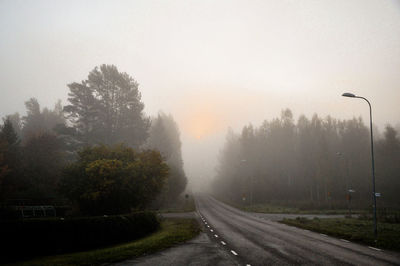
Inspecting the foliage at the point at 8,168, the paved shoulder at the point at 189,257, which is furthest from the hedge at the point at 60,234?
the foliage at the point at 8,168

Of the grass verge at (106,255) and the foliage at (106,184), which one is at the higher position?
the foliage at (106,184)

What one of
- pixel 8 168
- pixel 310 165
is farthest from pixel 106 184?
pixel 310 165

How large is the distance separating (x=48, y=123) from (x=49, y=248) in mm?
83970

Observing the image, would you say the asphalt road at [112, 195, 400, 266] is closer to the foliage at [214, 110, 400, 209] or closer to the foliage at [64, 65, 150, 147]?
the foliage at [64, 65, 150, 147]

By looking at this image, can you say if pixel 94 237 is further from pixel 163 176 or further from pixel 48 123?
pixel 48 123

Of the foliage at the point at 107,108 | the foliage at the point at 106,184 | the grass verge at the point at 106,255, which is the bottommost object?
the grass verge at the point at 106,255

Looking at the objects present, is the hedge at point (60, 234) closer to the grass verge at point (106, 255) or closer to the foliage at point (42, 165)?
the grass verge at point (106, 255)

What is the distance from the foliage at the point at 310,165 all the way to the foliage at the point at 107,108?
30875 millimetres

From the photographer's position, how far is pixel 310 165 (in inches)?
2918

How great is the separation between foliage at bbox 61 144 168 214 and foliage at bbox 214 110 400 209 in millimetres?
40373

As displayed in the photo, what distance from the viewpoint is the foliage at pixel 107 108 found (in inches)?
1900

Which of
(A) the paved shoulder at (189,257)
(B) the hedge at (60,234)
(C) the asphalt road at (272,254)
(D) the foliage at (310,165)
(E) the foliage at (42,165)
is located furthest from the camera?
(D) the foliage at (310,165)

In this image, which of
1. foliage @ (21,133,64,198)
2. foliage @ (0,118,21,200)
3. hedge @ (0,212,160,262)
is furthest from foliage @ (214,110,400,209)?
hedge @ (0,212,160,262)

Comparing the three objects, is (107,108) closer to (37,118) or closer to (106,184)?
(106,184)
